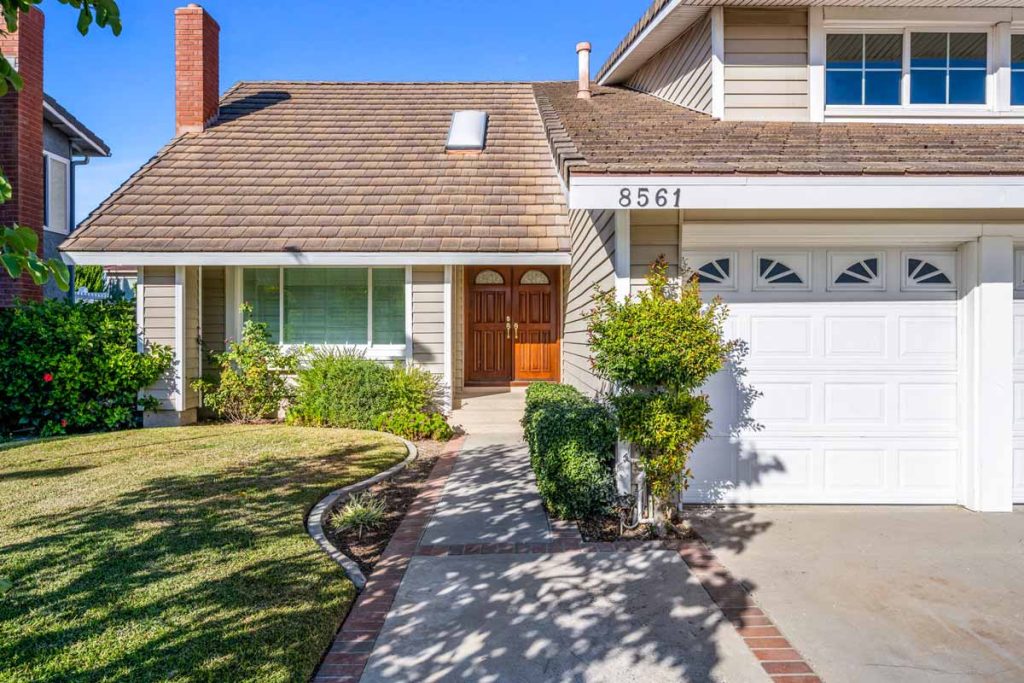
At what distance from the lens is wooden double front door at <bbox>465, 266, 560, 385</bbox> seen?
12.1 meters

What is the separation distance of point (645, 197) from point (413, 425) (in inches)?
211

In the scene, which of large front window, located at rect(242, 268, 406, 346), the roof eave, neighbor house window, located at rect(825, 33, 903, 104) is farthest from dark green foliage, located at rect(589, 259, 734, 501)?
the roof eave

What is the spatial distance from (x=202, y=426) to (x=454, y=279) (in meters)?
4.34

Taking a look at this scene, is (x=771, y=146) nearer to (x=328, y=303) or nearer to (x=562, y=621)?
(x=562, y=621)

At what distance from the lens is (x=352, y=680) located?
3.27 metres

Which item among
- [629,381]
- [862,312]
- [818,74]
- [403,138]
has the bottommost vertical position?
[629,381]

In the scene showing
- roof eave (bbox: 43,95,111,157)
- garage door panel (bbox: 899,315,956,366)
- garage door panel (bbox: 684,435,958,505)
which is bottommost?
garage door panel (bbox: 684,435,958,505)

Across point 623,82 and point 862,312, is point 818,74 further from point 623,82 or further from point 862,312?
point 623,82

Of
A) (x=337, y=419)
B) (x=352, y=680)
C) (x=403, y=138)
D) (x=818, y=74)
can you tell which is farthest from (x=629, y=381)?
(x=403, y=138)

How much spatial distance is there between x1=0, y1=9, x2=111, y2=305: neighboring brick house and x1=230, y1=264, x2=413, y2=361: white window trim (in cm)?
378

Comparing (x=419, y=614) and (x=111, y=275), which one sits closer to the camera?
(x=419, y=614)

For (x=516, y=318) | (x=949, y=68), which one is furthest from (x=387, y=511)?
(x=949, y=68)

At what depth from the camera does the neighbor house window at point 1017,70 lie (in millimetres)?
7051

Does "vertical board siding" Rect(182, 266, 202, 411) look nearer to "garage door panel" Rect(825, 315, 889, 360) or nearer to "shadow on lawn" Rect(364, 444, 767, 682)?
"shadow on lawn" Rect(364, 444, 767, 682)
